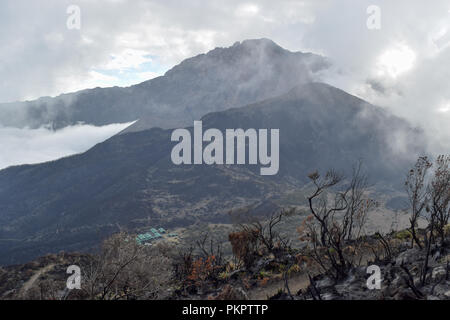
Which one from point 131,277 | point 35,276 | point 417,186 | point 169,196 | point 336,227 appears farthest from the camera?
point 169,196

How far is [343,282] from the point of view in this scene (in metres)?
16.2

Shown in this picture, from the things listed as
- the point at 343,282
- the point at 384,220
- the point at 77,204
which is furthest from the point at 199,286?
the point at 77,204

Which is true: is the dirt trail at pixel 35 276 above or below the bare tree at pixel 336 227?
below

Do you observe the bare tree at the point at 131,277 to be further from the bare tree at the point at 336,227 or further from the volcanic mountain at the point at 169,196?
the volcanic mountain at the point at 169,196

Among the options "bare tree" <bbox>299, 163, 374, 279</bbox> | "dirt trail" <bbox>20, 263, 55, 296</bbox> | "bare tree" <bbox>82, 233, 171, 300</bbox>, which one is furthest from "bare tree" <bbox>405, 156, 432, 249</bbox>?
"dirt trail" <bbox>20, 263, 55, 296</bbox>

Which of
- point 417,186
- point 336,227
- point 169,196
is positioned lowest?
point 336,227

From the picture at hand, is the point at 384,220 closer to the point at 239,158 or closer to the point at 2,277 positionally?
the point at 239,158

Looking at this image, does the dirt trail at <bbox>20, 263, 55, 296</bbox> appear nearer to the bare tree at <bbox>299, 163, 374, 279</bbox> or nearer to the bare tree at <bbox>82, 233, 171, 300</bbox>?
the bare tree at <bbox>82, 233, 171, 300</bbox>

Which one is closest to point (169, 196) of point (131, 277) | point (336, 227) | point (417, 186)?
point (131, 277)

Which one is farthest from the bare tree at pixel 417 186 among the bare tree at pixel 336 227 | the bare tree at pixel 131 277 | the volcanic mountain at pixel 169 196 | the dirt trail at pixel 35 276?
the volcanic mountain at pixel 169 196

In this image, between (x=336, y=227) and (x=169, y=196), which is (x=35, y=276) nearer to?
(x=336, y=227)

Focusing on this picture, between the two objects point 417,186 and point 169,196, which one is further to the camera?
point 169,196

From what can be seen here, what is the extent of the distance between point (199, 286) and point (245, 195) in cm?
13394
